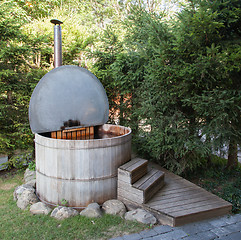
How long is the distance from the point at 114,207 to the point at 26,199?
1666 millimetres

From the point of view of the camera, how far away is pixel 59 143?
3.63 m

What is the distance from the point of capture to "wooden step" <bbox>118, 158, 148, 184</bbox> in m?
3.75

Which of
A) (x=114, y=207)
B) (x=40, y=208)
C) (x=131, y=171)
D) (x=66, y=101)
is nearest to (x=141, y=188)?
(x=131, y=171)

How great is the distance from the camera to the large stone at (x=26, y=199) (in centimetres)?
390

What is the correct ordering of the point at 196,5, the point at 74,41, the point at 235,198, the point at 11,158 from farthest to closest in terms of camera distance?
the point at 74,41, the point at 11,158, the point at 235,198, the point at 196,5

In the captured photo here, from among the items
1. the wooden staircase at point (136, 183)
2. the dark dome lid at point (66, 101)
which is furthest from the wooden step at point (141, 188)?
the dark dome lid at point (66, 101)

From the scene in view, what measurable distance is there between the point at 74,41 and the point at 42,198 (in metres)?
6.87

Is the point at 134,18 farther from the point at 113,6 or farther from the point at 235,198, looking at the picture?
the point at 113,6

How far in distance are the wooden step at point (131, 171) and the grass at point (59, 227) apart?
661mm

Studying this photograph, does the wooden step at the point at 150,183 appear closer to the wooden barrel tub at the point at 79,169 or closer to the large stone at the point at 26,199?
the wooden barrel tub at the point at 79,169

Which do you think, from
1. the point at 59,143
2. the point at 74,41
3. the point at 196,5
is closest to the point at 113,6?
the point at 74,41

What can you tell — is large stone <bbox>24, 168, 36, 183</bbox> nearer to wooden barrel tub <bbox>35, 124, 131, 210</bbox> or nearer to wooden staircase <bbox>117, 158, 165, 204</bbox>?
wooden barrel tub <bbox>35, 124, 131, 210</bbox>

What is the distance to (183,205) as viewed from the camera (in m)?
3.58

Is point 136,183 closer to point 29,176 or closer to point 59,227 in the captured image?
point 59,227
